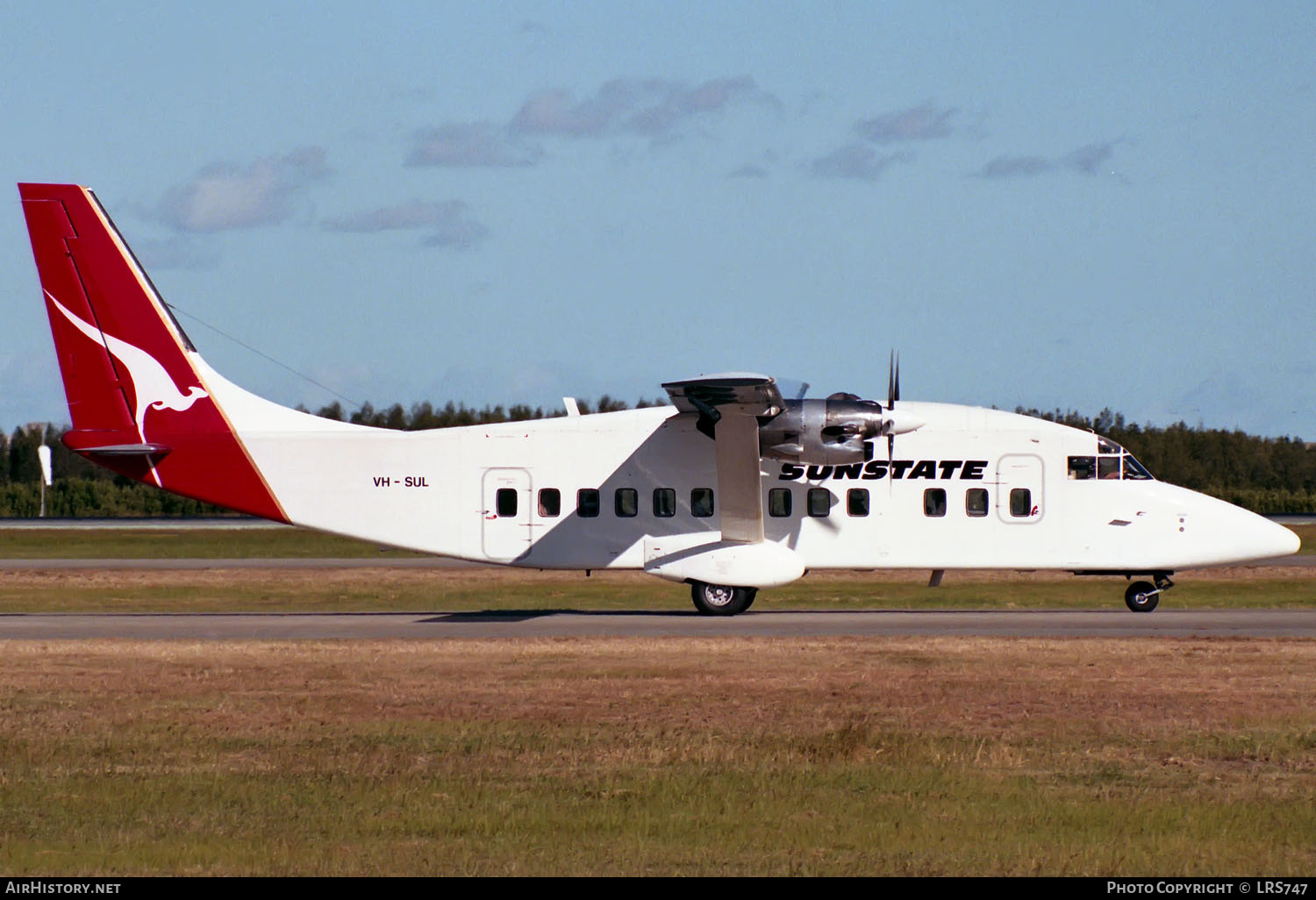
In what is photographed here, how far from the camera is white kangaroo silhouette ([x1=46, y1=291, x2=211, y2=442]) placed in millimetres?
28688

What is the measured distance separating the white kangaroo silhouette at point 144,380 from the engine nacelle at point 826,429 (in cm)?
1165

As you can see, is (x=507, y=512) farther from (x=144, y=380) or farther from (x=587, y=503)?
(x=144, y=380)

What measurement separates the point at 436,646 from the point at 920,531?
10.2m

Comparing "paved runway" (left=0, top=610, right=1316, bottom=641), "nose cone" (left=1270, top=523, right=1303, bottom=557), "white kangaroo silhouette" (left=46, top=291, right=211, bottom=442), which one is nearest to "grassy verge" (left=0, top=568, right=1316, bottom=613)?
"paved runway" (left=0, top=610, right=1316, bottom=641)

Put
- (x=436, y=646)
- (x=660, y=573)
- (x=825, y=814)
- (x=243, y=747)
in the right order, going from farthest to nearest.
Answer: (x=660, y=573), (x=436, y=646), (x=243, y=747), (x=825, y=814)

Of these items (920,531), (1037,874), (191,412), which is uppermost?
(191,412)

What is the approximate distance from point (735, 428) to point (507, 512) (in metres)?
4.98

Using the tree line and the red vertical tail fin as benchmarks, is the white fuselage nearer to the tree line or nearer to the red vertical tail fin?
the red vertical tail fin

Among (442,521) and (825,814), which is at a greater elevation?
(442,521)

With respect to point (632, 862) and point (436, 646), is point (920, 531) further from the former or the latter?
point (632, 862)

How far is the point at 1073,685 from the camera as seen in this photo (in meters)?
17.8
